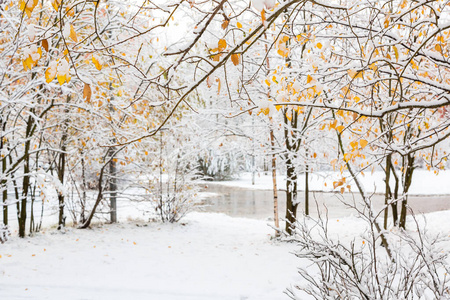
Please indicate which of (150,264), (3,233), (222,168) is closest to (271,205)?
(150,264)

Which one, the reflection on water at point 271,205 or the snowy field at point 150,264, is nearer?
the snowy field at point 150,264

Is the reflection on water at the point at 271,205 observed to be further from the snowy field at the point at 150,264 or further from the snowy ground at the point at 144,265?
the snowy ground at the point at 144,265

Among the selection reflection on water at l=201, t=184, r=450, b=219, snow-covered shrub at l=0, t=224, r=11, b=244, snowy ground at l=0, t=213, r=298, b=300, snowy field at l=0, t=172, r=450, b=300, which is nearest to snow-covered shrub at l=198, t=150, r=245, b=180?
reflection on water at l=201, t=184, r=450, b=219

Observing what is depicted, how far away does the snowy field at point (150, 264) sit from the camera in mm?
4570

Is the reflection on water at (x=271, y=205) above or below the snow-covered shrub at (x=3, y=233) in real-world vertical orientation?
below

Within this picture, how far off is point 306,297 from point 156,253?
3194mm

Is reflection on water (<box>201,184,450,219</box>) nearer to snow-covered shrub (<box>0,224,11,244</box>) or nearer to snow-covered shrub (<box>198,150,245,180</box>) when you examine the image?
snow-covered shrub (<box>0,224,11,244</box>)

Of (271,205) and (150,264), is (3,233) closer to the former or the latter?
(150,264)

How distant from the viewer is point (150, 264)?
581 centimetres

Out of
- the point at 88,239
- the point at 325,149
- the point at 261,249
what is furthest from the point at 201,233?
the point at 325,149

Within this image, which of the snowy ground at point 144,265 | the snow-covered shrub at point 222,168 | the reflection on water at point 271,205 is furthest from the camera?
the snow-covered shrub at point 222,168

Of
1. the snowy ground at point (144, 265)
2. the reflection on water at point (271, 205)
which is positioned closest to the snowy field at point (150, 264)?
the snowy ground at point (144, 265)

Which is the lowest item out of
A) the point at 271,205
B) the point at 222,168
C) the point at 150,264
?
the point at 271,205

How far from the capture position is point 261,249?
7.02 m
